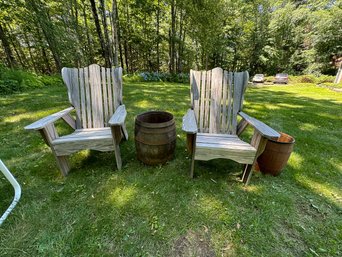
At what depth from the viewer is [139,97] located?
4793mm

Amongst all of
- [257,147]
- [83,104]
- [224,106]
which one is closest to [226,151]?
[257,147]

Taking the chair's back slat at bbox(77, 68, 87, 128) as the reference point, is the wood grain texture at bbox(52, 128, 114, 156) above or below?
below

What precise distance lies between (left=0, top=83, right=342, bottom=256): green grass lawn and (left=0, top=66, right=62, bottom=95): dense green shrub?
329cm

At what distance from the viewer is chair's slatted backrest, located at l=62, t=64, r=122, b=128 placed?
232 centimetres

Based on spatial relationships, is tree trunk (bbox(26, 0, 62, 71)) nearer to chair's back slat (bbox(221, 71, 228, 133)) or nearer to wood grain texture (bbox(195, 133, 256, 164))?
chair's back slat (bbox(221, 71, 228, 133))

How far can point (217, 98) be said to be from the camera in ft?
7.47

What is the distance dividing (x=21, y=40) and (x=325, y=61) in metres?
21.2

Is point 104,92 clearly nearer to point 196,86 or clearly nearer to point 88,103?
point 88,103

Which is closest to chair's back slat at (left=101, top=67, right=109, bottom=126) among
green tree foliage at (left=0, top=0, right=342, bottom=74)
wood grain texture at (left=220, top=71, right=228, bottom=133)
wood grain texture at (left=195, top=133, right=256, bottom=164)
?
wood grain texture at (left=195, top=133, right=256, bottom=164)

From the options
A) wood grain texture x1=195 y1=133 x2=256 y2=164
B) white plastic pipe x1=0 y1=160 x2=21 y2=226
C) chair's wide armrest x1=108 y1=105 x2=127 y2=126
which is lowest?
white plastic pipe x1=0 y1=160 x2=21 y2=226

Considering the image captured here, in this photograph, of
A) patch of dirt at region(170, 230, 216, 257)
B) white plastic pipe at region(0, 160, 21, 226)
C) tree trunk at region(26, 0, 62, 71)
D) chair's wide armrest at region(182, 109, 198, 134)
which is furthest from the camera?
tree trunk at region(26, 0, 62, 71)

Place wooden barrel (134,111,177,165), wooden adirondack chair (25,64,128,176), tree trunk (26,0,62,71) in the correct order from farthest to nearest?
tree trunk (26,0,62,71) → wooden adirondack chair (25,64,128,176) → wooden barrel (134,111,177,165)

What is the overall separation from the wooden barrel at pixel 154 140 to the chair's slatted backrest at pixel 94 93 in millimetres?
587

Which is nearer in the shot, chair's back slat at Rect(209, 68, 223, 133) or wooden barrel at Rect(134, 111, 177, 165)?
wooden barrel at Rect(134, 111, 177, 165)
